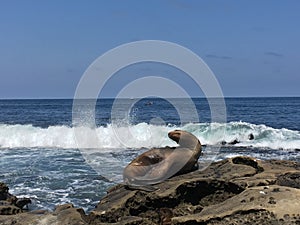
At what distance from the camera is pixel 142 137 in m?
25.4

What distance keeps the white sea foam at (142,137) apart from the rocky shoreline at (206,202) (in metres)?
13.9

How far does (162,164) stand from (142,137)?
16.8m

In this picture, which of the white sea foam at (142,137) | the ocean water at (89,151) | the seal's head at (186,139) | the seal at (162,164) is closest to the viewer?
the seal at (162,164)

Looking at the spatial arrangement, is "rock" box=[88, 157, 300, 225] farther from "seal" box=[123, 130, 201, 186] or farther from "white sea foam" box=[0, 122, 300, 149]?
"white sea foam" box=[0, 122, 300, 149]

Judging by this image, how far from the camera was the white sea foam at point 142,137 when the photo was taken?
74.4 feet

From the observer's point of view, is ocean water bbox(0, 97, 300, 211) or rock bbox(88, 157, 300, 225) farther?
ocean water bbox(0, 97, 300, 211)

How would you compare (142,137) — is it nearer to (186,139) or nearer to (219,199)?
(186,139)

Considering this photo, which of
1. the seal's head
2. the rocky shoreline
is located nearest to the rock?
the rocky shoreline

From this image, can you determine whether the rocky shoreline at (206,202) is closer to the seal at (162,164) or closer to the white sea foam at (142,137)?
the seal at (162,164)

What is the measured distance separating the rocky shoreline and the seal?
0.33 metres

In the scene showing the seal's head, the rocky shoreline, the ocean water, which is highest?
the seal's head

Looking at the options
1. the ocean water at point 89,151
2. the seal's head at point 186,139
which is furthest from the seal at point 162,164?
the ocean water at point 89,151

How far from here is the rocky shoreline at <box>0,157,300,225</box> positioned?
5156mm

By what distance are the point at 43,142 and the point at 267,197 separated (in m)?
20.5
